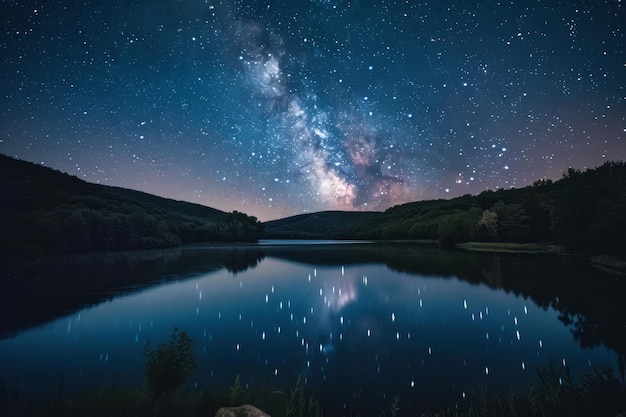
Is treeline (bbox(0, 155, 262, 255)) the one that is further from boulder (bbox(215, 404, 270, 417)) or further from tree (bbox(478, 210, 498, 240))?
tree (bbox(478, 210, 498, 240))

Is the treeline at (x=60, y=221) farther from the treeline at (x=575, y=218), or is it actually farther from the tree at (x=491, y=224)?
the tree at (x=491, y=224)

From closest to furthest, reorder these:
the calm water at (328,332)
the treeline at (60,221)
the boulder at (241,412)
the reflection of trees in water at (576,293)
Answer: the boulder at (241,412) → the calm water at (328,332) → the reflection of trees in water at (576,293) → the treeline at (60,221)

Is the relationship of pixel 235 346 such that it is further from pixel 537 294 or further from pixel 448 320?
pixel 537 294

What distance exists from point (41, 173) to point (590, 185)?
563 ft

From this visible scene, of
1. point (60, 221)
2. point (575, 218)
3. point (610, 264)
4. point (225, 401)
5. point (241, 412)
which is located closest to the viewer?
point (241, 412)

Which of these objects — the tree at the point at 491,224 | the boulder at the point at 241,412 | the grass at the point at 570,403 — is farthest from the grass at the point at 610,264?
the tree at the point at 491,224

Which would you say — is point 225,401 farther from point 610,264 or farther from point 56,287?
point 610,264

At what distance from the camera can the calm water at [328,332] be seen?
11812 millimetres

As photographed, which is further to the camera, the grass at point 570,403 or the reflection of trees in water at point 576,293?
the reflection of trees in water at point 576,293

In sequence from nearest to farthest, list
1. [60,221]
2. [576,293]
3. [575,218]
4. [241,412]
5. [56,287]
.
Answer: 1. [241,412]
2. [576,293]
3. [56,287]
4. [575,218]
5. [60,221]

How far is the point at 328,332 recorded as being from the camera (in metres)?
18.5

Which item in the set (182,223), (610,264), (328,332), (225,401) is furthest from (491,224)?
(182,223)

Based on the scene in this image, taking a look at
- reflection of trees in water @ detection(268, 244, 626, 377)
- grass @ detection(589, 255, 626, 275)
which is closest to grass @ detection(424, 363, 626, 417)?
reflection of trees in water @ detection(268, 244, 626, 377)

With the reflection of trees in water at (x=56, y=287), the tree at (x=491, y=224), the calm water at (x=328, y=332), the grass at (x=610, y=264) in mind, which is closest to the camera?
the calm water at (x=328, y=332)
